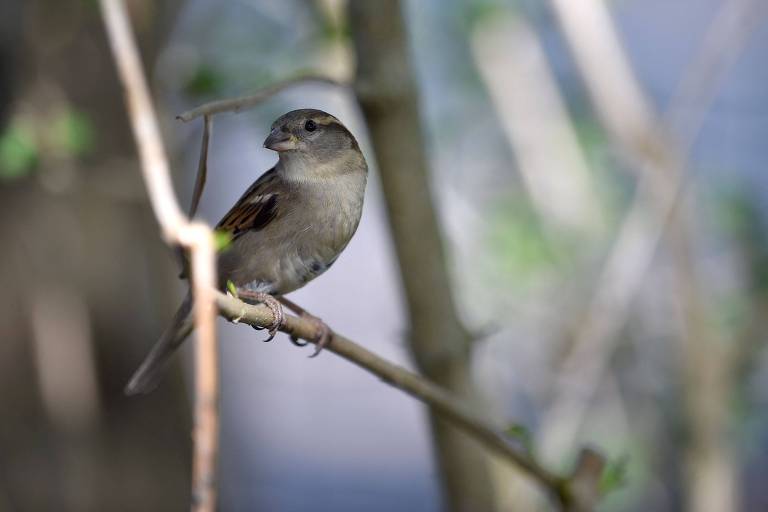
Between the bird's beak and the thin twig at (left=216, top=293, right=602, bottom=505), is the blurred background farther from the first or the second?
the bird's beak

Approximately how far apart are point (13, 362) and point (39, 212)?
2.81 ft

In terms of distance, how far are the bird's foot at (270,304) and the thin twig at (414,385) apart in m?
0.02

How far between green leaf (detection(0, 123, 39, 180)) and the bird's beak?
7.33ft

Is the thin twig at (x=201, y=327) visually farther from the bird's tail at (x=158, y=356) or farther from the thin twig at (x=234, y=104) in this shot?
→ the bird's tail at (x=158, y=356)

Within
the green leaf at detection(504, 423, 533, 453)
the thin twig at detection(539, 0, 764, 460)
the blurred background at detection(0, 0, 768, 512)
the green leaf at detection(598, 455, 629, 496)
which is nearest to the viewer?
the green leaf at detection(504, 423, 533, 453)

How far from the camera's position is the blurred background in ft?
11.7

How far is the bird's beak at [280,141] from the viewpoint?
172cm

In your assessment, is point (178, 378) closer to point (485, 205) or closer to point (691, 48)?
point (485, 205)

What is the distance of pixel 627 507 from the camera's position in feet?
25.0

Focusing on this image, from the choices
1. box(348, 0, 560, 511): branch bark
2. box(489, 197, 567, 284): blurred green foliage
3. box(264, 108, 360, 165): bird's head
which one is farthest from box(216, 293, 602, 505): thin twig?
box(489, 197, 567, 284): blurred green foliage

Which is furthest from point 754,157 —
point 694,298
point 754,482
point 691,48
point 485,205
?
point 694,298

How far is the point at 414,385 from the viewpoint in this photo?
2.37 meters

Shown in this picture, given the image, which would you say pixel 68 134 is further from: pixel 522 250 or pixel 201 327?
pixel 201 327

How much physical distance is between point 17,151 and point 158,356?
7.06ft
